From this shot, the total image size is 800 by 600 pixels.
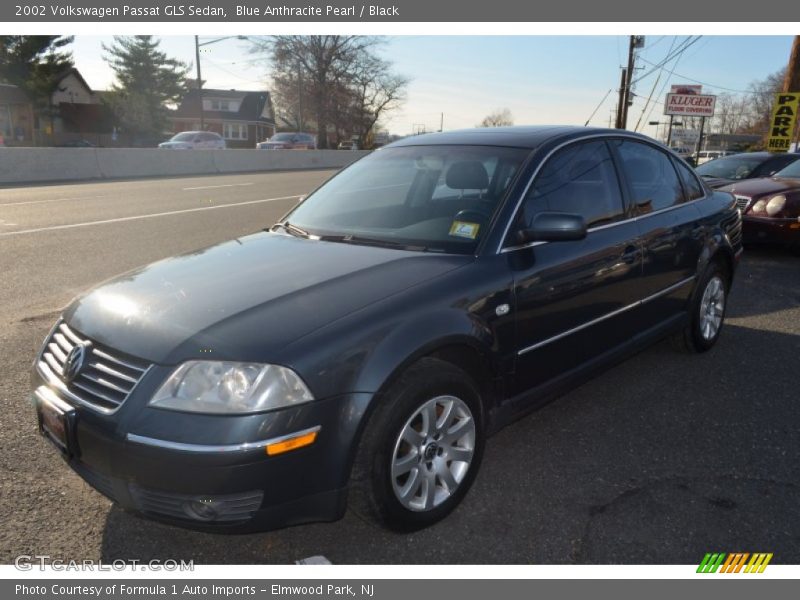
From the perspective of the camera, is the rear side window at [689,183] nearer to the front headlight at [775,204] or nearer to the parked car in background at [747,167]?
the front headlight at [775,204]

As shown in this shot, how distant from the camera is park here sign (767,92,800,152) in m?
14.3

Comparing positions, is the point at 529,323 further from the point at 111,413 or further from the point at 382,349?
the point at 111,413

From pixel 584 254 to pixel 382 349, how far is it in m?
1.54

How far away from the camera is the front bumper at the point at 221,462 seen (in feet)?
7.12

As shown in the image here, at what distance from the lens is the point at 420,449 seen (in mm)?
2633

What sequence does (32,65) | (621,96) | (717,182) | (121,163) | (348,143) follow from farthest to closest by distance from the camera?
(348,143) < (32,65) < (621,96) < (121,163) < (717,182)

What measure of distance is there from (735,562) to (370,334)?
5.65 feet

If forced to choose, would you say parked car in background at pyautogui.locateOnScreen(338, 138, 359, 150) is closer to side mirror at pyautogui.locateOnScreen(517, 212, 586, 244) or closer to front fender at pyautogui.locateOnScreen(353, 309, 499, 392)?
side mirror at pyautogui.locateOnScreen(517, 212, 586, 244)

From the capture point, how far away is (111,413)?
2293 mm

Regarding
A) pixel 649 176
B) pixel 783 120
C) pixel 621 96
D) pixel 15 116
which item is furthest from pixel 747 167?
pixel 15 116

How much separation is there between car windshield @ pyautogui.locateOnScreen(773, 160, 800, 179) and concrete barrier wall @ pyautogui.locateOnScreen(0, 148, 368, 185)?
60.3ft

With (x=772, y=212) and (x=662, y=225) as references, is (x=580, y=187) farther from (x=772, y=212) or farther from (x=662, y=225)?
(x=772, y=212)

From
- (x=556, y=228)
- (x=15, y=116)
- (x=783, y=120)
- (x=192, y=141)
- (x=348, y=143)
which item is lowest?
(x=556, y=228)
